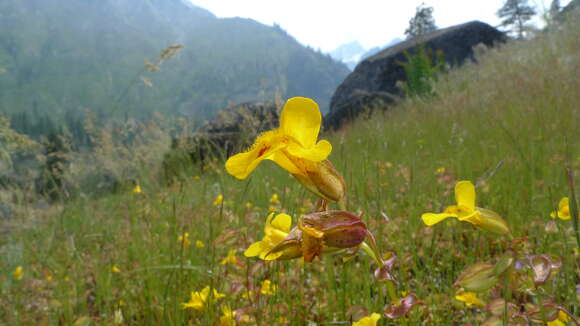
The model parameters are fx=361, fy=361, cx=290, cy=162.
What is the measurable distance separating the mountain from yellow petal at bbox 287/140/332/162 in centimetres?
8983

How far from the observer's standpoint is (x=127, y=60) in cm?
11744

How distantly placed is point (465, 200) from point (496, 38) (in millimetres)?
13589

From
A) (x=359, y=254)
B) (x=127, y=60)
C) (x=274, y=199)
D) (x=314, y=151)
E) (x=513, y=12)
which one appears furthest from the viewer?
(x=127, y=60)

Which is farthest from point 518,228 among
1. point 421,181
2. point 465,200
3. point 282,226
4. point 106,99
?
point 106,99

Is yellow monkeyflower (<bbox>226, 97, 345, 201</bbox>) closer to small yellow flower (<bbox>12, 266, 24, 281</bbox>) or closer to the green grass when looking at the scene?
the green grass

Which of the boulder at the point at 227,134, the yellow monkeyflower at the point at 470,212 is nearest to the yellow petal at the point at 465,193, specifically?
the yellow monkeyflower at the point at 470,212

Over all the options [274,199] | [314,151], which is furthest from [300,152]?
[274,199]

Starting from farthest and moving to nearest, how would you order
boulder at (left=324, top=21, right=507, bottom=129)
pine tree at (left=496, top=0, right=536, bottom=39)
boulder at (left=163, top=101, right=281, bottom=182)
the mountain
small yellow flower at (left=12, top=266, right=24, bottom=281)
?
the mountain
pine tree at (left=496, top=0, right=536, bottom=39)
boulder at (left=324, top=21, right=507, bottom=129)
boulder at (left=163, top=101, right=281, bottom=182)
small yellow flower at (left=12, top=266, right=24, bottom=281)

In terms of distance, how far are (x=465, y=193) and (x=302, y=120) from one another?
0.35 metres

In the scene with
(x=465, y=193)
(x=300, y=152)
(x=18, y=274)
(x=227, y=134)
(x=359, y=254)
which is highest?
(x=300, y=152)

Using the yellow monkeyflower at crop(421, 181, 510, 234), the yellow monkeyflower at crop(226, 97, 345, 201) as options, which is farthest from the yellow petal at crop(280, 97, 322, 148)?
the yellow monkeyflower at crop(421, 181, 510, 234)

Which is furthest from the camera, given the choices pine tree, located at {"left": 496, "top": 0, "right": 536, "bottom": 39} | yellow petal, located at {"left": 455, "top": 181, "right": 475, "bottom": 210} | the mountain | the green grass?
the mountain

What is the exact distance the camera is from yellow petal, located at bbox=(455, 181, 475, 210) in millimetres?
675

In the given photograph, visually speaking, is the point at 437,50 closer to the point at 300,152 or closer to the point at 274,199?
the point at 274,199
